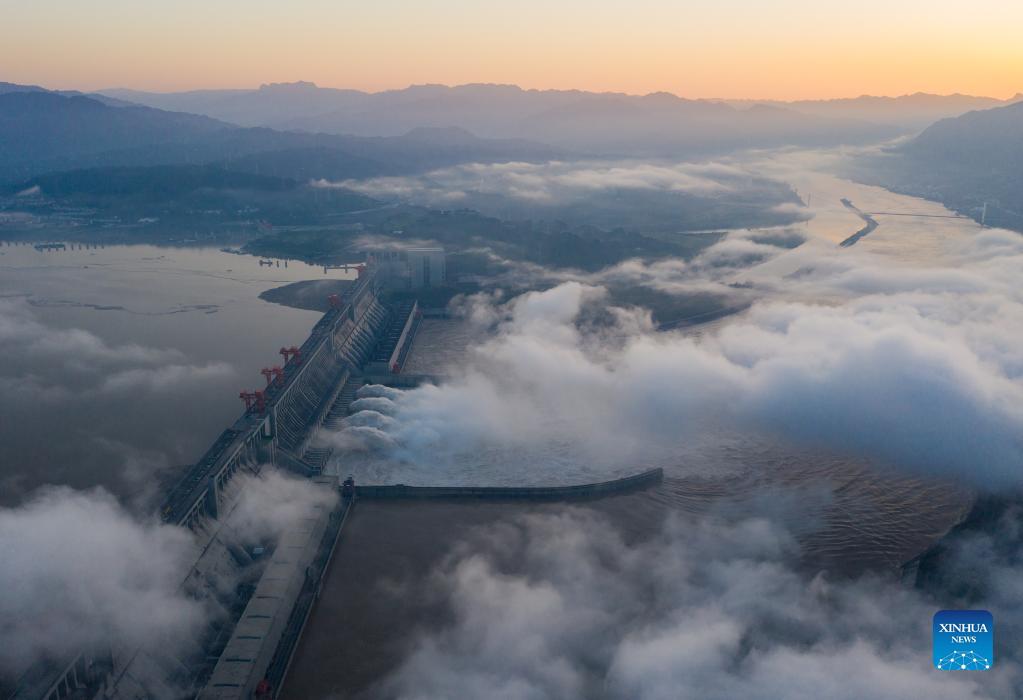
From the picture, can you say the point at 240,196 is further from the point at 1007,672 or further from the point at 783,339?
the point at 1007,672

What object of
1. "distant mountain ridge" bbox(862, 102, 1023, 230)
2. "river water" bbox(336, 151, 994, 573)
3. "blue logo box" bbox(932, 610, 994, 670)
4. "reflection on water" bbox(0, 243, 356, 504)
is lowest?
"river water" bbox(336, 151, 994, 573)

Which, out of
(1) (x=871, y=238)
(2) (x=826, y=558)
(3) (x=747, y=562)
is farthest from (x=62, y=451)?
(1) (x=871, y=238)

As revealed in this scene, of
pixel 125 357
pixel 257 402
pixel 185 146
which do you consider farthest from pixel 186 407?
pixel 185 146

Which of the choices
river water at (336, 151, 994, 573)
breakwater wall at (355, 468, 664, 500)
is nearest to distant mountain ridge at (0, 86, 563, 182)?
river water at (336, 151, 994, 573)

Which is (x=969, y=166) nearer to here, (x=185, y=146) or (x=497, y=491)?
(x=185, y=146)

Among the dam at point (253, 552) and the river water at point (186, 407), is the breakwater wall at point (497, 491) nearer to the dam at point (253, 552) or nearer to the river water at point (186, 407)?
the dam at point (253, 552)

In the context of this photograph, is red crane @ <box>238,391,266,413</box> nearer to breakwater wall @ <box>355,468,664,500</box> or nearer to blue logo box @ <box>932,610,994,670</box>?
breakwater wall @ <box>355,468,664,500</box>
